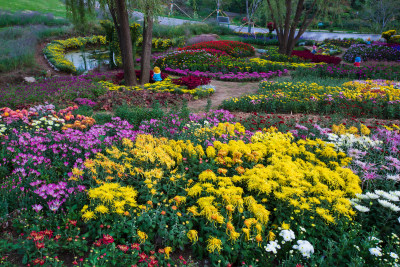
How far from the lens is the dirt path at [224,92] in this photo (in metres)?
8.55

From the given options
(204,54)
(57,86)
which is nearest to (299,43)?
(204,54)

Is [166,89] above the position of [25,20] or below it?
below

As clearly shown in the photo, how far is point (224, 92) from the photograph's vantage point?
33.7 feet

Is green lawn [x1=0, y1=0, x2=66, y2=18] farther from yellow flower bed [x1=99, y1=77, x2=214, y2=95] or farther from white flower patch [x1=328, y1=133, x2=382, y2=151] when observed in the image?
white flower patch [x1=328, y1=133, x2=382, y2=151]

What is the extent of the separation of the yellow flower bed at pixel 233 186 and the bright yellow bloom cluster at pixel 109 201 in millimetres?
21

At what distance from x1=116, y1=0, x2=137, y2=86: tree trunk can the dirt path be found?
277cm

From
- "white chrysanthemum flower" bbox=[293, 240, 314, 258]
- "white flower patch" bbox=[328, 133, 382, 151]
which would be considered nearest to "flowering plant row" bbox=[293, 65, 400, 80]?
"white flower patch" bbox=[328, 133, 382, 151]

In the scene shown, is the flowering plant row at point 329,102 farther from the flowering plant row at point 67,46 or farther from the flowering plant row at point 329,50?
the flowering plant row at point 329,50

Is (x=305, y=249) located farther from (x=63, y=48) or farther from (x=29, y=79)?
(x=63, y=48)

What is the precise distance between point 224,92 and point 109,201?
7882mm

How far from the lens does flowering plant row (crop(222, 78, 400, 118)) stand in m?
7.35

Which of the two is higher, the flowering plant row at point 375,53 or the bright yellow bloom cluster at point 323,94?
the flowering plant row at point 375,53

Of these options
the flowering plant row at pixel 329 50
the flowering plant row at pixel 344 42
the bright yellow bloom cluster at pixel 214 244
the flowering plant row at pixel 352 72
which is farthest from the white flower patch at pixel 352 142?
the flowering plant row at pixel 344 42

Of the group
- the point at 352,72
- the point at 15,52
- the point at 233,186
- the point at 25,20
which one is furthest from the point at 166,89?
the point at 25,20
